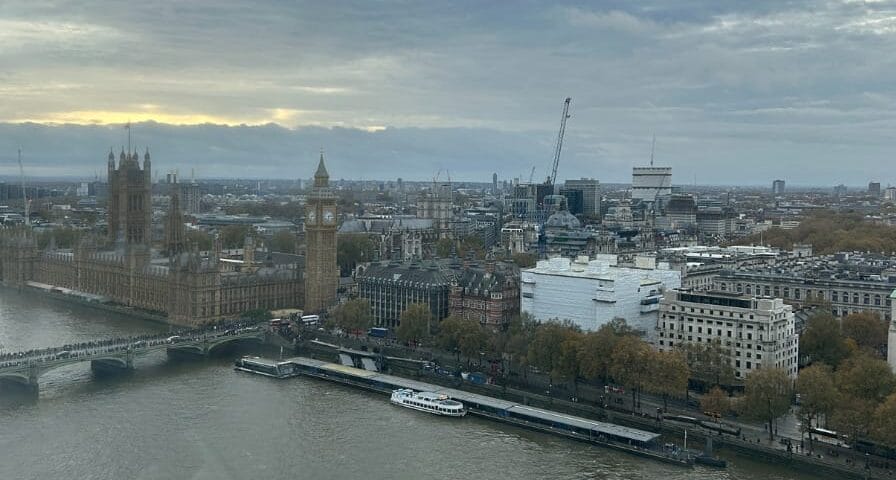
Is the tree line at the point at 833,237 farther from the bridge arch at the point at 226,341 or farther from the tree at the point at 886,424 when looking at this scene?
the tree at the point at 886,424

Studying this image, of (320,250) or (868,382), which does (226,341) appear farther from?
(868,382)

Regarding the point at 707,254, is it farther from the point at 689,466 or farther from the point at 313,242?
the point at 689,466

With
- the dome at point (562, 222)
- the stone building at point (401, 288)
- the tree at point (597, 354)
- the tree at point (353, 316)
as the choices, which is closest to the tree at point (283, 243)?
the dome at point (562, 222)

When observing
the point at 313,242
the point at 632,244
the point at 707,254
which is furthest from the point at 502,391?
the point at 632,244

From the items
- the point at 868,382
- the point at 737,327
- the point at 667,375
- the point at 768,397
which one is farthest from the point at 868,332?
the point at 667,375

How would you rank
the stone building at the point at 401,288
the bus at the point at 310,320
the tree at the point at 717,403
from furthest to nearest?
1. the bus at the point at 310,320
2. the stone building at the point at 401,288
3. the tree at the point at 717,403

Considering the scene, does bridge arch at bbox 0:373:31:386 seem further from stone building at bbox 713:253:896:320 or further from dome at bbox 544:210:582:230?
dome at bbox 544:210:582:230

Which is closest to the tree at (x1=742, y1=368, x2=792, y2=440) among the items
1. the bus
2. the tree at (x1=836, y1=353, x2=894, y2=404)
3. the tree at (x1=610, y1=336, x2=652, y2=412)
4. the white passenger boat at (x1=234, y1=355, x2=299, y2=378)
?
the tree at (x1=836, y1=353, x2=894, y2=404)
